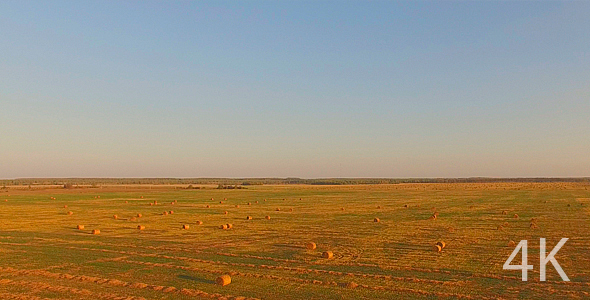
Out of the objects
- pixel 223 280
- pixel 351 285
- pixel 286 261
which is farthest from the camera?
pixel 286 261

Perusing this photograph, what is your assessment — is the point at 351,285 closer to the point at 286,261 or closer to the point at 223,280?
the point at 223,280

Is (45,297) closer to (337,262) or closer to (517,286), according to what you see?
(337,262)

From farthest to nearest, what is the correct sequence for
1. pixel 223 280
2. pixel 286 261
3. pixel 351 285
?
pixel 286 261 < pixel 223 280 < pixel 351 285

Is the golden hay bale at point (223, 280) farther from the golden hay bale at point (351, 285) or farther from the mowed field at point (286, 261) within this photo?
the golden hay bale at point (351, 285)

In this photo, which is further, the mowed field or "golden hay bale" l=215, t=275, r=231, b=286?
"golden hay bale" l=215, t=275, r=231, b=286

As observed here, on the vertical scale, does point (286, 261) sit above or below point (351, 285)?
below

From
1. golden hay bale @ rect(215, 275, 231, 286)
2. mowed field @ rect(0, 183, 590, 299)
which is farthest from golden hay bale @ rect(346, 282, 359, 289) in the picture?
golden hay bale @ rect(215, 275, 231, 286)

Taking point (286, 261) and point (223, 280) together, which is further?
point (286, 261)

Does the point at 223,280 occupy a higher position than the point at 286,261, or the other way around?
the point at 223,280

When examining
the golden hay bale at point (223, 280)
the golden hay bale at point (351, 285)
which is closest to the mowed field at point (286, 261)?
the golden hay bale at point (351, 285)

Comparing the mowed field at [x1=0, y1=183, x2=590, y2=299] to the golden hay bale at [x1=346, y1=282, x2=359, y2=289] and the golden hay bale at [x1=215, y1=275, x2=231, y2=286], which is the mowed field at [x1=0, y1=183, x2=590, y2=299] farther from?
the golden hay bale at [x1=215, y1=275, x2=231, y2=286]

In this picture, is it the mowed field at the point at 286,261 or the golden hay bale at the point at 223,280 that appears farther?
the golden hay bale at the point at 223,280

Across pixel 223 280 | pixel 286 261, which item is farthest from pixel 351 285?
pixel 286 261
